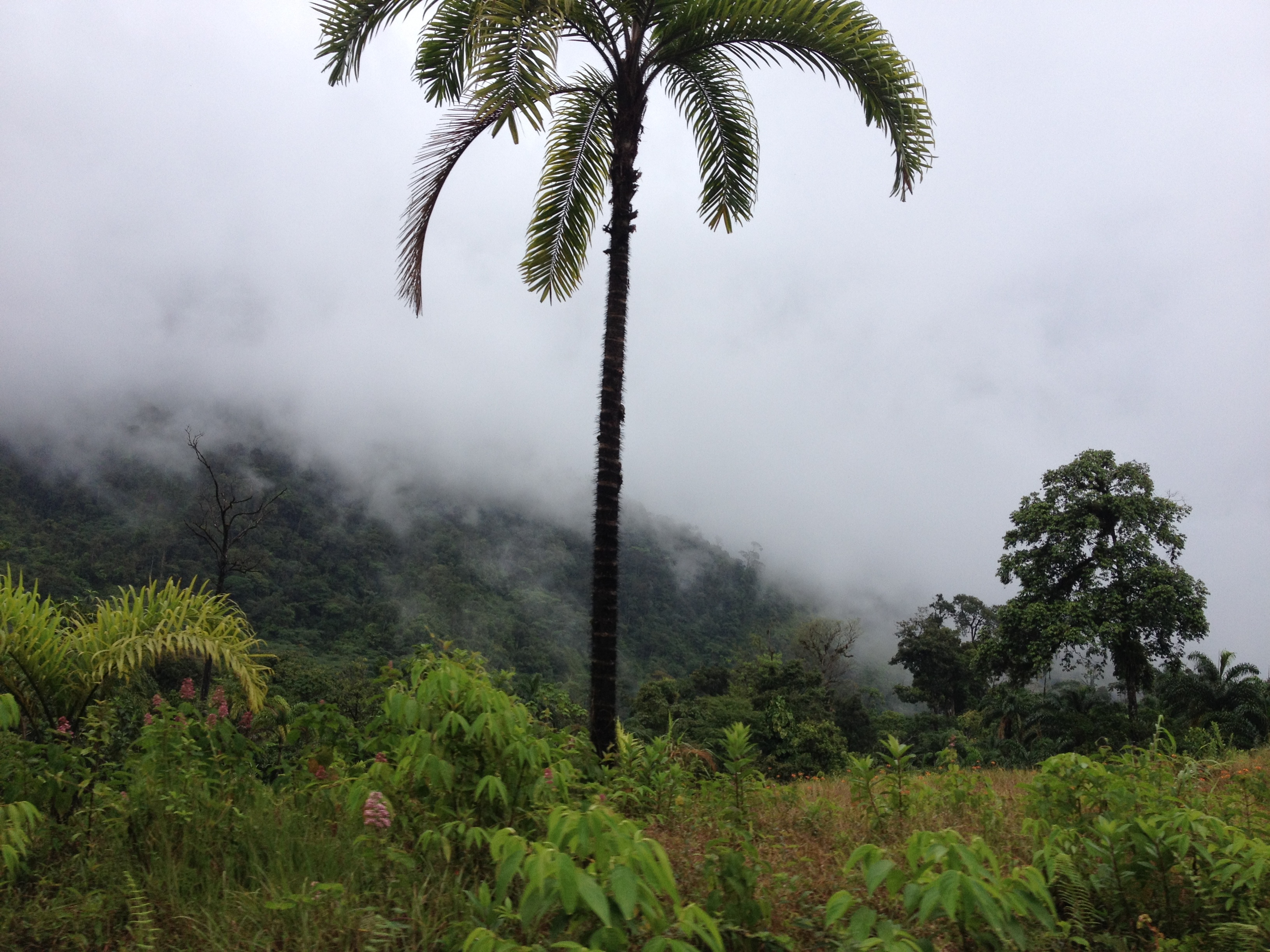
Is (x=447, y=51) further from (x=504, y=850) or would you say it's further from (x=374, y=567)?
(x=374, y=567)

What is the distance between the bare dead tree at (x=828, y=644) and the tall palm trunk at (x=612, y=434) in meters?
30.8

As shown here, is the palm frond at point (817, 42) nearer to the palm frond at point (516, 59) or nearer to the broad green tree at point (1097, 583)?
the palm frond at point (516, 59)

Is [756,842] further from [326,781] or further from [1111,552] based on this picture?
[1111,552]

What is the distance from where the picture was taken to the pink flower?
2701 millimetres

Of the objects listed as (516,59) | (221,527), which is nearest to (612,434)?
(516,59)

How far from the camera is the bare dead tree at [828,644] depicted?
35.7m

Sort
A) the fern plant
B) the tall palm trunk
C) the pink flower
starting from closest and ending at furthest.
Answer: the fern plant → the pink flower → the tall palm trunk

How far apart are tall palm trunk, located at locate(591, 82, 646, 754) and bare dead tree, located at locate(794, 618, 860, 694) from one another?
3075cm

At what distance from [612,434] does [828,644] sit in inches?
1323

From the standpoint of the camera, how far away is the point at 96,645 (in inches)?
146

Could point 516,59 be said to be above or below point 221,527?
above

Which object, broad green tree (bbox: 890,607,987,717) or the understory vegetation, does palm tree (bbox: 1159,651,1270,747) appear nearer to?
broad green tree (bbox: 890,607,987,717)

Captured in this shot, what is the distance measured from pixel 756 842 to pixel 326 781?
6.64 feet

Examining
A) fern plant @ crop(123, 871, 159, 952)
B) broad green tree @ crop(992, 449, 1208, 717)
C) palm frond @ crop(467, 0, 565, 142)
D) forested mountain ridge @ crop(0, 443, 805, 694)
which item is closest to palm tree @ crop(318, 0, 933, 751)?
palm frond @ crop(467, 0, 565, 142)
